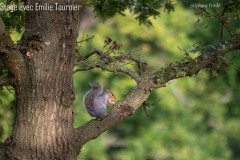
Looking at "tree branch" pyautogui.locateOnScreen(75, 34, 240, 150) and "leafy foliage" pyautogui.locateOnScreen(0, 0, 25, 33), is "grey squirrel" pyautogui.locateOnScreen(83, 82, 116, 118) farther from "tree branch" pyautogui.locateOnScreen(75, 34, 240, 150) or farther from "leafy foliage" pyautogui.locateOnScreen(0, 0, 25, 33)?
"leafy foliage" pyautogui.locateOnScreen(0, 0, 25, 33)

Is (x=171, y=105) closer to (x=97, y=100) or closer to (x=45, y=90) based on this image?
(x=97, y=100)

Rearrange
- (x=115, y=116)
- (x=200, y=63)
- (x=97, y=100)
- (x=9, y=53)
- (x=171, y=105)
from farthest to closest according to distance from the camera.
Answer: (x=171, y=105) < (x=200, y=63) < (x=97, y=100) < (x=115, y=116) < (x=9, y=53)

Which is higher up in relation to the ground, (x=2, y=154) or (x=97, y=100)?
(x=97, y=100)

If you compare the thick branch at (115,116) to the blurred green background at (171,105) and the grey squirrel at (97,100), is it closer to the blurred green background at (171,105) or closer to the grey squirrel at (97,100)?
the grey squirrel at (97,100)

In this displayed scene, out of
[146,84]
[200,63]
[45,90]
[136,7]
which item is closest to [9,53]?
[45,90]

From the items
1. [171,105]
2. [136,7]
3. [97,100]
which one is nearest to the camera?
[97,100]

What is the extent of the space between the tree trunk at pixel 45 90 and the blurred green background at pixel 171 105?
11472mm

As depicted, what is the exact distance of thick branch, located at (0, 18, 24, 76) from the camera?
13.4 ft

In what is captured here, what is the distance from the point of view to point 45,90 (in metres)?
4.17

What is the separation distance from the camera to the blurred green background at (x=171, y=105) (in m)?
17.3

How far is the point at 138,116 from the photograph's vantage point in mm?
19375

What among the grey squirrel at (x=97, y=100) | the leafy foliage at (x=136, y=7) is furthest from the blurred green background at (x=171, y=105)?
the grey squirrel at (x=97, y=100)

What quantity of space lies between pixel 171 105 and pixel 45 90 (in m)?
13.9

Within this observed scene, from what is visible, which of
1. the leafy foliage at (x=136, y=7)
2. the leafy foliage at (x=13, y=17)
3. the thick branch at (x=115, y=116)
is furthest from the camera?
the leafy foliage at (x=136, y=7)
